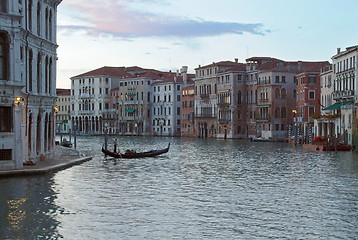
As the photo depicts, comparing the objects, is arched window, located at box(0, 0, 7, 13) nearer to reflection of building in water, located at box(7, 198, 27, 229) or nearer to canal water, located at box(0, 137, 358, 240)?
canal water, located at box(0, 137, 358, 240)

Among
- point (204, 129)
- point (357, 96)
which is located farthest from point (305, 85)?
point (204, 129)

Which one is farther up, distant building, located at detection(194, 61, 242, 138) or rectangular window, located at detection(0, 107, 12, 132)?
distant building, located at detection(194, 61, 242, 138)

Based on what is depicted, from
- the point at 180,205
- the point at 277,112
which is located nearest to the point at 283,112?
the point at 277,112

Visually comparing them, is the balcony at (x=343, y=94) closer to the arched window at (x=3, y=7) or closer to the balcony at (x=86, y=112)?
the arched window at (x=3, y=7)

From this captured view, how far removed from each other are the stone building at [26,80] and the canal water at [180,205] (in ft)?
4.90

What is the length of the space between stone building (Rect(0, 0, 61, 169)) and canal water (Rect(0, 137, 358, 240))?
58.7 inches

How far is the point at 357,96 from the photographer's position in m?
46.5

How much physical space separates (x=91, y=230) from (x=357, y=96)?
37.0 m

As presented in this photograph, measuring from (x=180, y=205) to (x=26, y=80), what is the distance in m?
9.77

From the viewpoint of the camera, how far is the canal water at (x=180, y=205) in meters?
12.8

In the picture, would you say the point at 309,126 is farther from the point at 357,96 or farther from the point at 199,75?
A: the point at 199,75

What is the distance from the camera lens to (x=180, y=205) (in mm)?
16219

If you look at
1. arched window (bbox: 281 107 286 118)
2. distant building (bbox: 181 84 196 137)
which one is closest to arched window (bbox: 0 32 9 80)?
arched window (bbox: 281 107 286 118)

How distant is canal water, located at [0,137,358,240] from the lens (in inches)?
504
